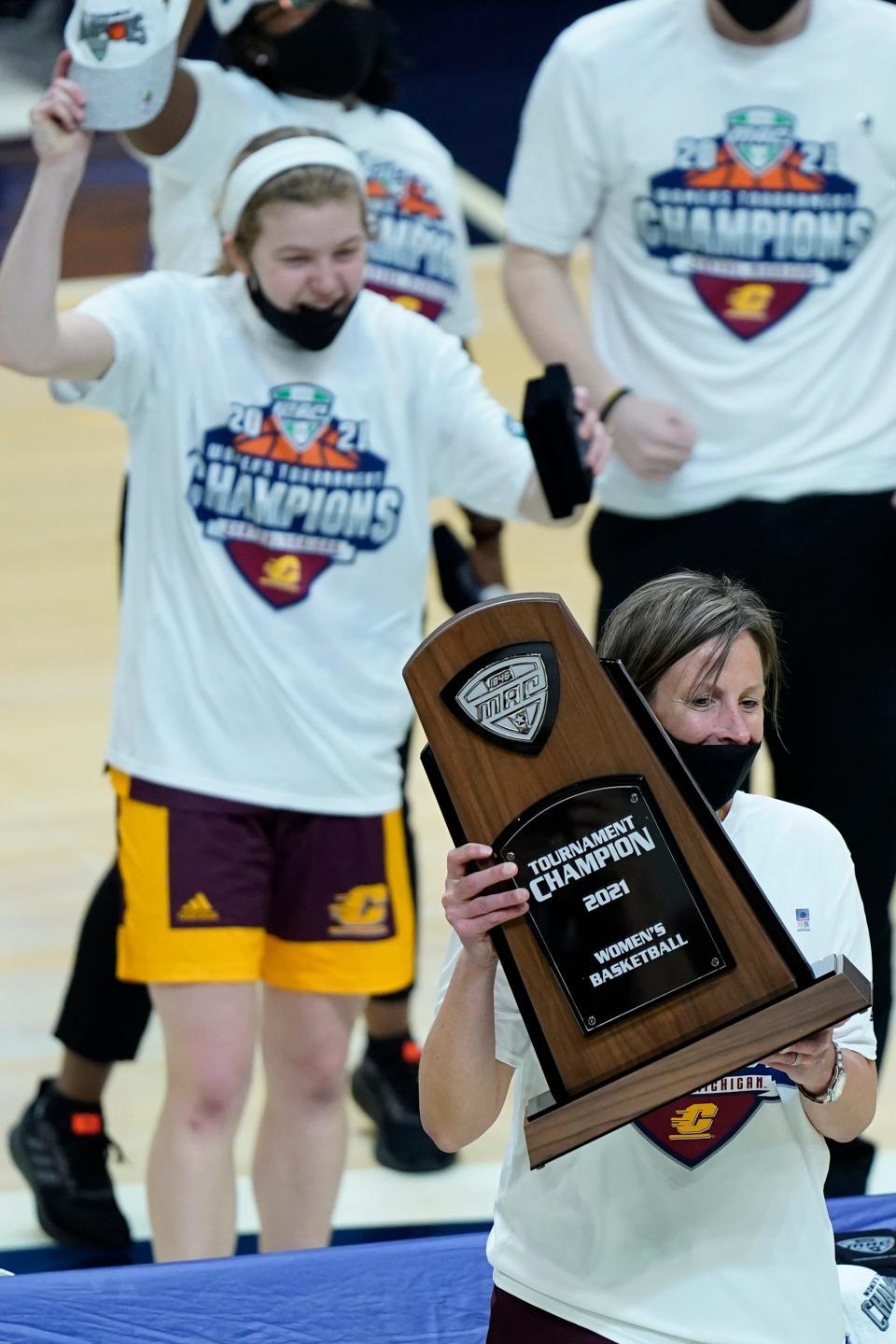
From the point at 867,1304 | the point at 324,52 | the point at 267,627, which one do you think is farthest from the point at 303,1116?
the point at 324,52

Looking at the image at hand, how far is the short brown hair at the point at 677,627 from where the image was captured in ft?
6.33

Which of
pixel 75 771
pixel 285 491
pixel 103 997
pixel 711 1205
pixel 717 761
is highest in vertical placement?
pixel 717 761

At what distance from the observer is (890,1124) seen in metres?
3.83

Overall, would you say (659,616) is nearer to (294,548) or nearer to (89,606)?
(294,548)

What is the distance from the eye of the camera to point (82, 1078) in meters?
3.47

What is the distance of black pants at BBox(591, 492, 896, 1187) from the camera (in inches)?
124

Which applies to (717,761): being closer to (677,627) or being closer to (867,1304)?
(677,627)

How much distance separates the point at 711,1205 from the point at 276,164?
5.26 feet

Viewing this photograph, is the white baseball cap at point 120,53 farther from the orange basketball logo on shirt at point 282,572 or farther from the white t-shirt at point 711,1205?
the white t-shirt at point 711,1205

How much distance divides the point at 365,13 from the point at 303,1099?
174cm

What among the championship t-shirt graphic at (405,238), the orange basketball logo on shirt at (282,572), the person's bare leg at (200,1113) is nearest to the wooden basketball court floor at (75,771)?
the person's bare leg at (200,1113)

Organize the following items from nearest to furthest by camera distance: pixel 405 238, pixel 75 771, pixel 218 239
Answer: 1. pixel 218 239
2. pixel 405 238
3. pixel 75 771

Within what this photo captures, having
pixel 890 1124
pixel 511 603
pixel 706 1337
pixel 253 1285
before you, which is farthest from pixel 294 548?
pixel 890 1124

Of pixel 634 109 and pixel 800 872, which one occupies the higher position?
pixel 634 109
